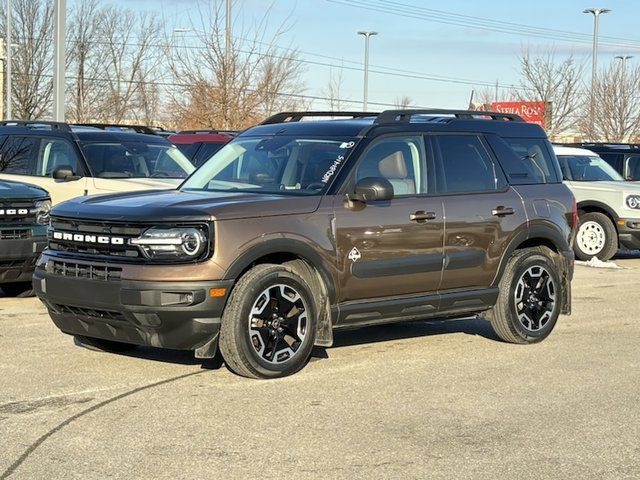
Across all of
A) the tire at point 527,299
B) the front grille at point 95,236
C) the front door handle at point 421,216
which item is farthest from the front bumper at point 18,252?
the tire at point 527,299

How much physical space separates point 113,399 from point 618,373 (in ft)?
12.2

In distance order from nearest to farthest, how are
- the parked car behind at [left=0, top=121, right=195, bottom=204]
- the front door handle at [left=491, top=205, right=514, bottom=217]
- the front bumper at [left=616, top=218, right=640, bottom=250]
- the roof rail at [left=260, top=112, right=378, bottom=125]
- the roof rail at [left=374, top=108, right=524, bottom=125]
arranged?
the roof rail at [left=374, top=108, right=524, bottom=125] → the front door handle at [left=491, top=205, right=514, bottom=217] → the roof rail at [left=260, top=112, right=378, bottom=125] → the parked car behind at [left=0, top=121, right=195, bottom=204] → the front bumper at [left=616, top=218, right=640, bottom=250]

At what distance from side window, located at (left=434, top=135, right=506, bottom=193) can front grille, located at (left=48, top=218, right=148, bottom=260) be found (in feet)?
8.78

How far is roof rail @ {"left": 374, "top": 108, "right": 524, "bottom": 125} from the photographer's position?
8289 mm

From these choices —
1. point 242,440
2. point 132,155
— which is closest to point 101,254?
point 242,440

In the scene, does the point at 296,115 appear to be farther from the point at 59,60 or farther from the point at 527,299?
the point at 59,60

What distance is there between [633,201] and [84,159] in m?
9.03

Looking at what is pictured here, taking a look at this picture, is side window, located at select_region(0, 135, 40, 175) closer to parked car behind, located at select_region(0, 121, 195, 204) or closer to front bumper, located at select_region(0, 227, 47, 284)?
parked car behind, located at select_region(0, 121, 195, 204)

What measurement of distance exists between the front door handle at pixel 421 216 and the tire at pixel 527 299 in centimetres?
107

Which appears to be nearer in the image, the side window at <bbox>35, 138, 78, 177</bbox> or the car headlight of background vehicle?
the side window at <bbox>35, 138, 78, 177</bbox>

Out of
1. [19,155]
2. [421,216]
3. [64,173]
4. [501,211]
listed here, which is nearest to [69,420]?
[421,216]

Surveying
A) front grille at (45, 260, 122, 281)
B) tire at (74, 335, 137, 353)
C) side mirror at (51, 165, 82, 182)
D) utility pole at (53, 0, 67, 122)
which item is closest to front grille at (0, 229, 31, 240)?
side mirror at (51, 165, 82, 182)

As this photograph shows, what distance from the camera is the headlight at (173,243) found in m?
6.93

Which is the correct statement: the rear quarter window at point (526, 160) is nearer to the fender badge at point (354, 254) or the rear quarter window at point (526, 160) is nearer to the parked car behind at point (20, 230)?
the fender badge at point (354, 254)
